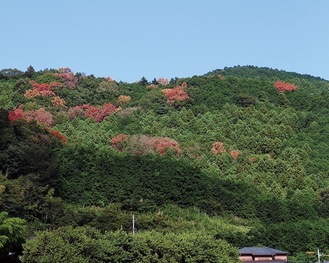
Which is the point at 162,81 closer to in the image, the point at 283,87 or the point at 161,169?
the point at 283,87

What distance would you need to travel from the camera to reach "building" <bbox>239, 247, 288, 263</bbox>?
46312 millimetres

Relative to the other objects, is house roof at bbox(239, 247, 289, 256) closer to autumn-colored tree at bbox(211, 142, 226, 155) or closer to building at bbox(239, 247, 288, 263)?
building at bbox(239, 247, 288, 263)

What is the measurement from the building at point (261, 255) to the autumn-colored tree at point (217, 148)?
23.1m

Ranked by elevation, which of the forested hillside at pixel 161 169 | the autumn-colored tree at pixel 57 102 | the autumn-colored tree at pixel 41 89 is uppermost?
the autumn-colored tree at pixel 41 89

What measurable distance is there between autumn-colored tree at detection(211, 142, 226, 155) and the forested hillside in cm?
16

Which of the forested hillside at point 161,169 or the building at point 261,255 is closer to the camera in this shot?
the forested hillside at point 161,169

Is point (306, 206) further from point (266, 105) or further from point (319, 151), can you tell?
point (266, 105)

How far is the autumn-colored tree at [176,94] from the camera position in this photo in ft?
284

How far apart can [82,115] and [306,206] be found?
114ft

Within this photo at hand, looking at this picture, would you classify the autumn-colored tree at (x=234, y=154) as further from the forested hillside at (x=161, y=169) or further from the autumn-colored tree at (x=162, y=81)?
the autumn-colored tree at (x=162, y=81)

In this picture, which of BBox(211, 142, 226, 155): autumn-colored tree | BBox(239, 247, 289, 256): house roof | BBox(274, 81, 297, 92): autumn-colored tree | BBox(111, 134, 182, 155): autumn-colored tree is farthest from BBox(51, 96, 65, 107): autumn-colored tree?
BBox(239, 247, 289, 256): house roof

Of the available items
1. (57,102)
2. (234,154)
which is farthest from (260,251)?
(57,102)

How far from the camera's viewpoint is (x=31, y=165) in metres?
53.7

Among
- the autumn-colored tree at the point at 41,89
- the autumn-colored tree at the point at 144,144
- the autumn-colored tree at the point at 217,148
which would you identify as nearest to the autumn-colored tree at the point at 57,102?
the autumn-colored tree at the point at 41,89
